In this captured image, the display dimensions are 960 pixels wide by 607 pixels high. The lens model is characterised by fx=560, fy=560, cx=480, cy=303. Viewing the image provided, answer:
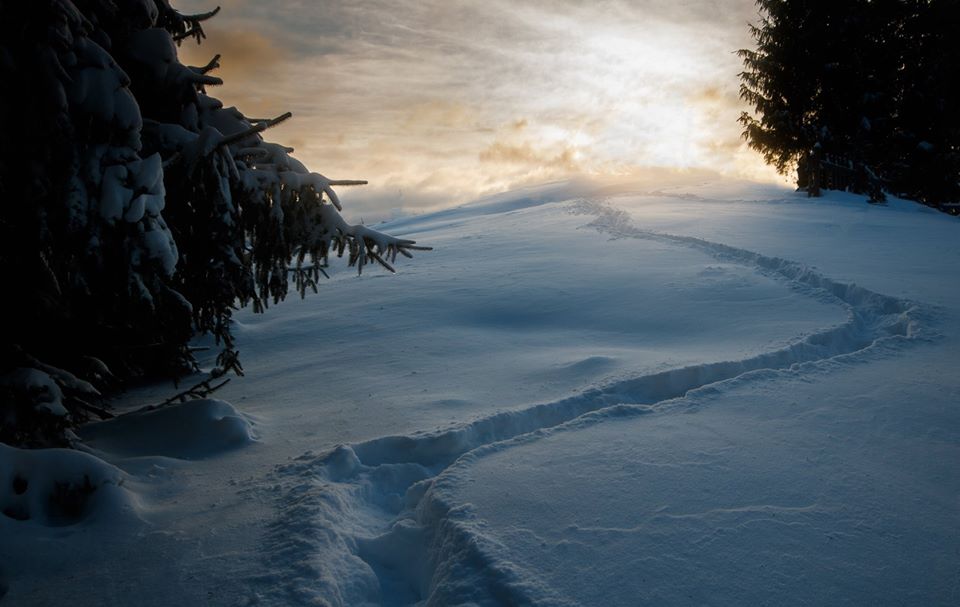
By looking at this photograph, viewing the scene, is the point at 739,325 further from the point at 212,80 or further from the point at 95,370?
the point at 95,370

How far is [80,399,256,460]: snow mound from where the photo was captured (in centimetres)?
470

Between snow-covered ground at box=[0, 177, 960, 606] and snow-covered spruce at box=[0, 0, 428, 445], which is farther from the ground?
snow-covered spruce at box=[0, 0, 428, 445]

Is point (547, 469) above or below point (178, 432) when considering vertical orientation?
below

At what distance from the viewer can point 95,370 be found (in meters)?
4.30

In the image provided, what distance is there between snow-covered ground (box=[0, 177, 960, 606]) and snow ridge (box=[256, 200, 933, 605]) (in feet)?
0.05

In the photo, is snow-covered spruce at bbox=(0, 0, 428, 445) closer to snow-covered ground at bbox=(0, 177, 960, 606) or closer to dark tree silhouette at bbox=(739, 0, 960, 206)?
snow-covered ground at bbox=(0, 177, 960, 606)

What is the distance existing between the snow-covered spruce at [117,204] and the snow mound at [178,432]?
1.80ft

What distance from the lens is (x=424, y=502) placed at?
3682 millimetres

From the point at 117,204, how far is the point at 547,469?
3254 millimetres

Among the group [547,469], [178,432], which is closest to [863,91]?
[547,469]

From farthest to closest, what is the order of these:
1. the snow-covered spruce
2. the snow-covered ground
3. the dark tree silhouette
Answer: the dark tree silhouette < the snow-covered spruce < the snow-covered ground

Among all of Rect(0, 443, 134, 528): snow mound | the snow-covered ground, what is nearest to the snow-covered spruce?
Rect(0, 443, 134, 528): snow mound

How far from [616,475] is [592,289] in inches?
245

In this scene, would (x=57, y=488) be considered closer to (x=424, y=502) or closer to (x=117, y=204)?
(x=117, y=204)
